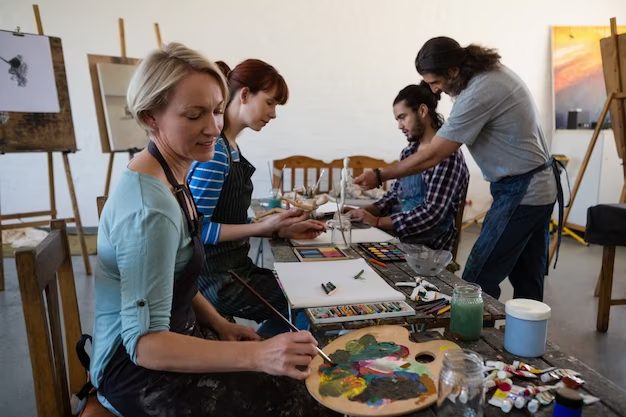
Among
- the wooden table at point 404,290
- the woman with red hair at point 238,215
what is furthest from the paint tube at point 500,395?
the woman with red hair at point 238,215

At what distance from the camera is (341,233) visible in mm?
1767

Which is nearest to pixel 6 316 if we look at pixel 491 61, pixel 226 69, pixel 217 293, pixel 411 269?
pixel 217 293

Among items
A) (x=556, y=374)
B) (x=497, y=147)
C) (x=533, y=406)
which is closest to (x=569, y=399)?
(x=533, y=406)

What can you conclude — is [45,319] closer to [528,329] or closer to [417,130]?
[528,329]

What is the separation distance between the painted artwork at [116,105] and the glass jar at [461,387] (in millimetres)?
3503

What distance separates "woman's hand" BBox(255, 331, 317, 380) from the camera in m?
0.84

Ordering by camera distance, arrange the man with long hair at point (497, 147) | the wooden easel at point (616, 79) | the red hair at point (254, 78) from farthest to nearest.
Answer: the wooden easel at point (616, 79) < the man with long hair at point (497, 147) < the red hair at point (254, 78)

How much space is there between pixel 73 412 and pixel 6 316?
7.02 ft

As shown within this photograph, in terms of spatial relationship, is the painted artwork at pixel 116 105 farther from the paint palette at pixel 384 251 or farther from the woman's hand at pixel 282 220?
the paint palette at pixel 384 251

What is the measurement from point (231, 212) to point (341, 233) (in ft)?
1.36

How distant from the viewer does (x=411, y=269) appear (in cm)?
146

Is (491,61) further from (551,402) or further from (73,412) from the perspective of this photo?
(73,412)

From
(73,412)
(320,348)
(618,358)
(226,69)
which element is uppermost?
(226,69)

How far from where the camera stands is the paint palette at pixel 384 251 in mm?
1571
